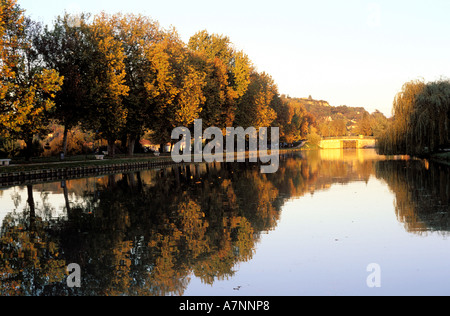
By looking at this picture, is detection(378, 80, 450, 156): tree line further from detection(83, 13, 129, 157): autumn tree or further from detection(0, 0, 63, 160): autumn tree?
detection(0, 0, 63, 160): autumn tree

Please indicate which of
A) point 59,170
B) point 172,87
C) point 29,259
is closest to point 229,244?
point 29,259

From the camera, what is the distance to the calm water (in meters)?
9.05

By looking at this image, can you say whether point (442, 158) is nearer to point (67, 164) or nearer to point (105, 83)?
point (105, 83)

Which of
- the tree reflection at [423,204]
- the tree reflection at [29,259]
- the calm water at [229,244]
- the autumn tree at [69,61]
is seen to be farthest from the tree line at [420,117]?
the tree reflection at [29,259]

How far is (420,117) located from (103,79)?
32.4 meters

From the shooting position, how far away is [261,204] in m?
20.6

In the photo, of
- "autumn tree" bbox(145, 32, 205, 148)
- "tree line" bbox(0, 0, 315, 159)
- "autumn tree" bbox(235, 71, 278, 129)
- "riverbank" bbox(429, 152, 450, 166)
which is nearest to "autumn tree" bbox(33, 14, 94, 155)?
"tree line" bbox(0, 0, 315, 159)

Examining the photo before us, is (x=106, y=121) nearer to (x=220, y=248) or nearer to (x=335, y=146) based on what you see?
(x=220, y=248)

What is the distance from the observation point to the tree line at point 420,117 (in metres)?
45.8

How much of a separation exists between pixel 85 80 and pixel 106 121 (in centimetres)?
476

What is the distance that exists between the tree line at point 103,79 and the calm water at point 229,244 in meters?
18.3

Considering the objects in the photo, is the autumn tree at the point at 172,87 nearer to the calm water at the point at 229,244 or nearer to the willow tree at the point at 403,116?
the willow tree at the point at 403,116

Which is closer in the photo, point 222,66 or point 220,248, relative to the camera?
point 220,248
